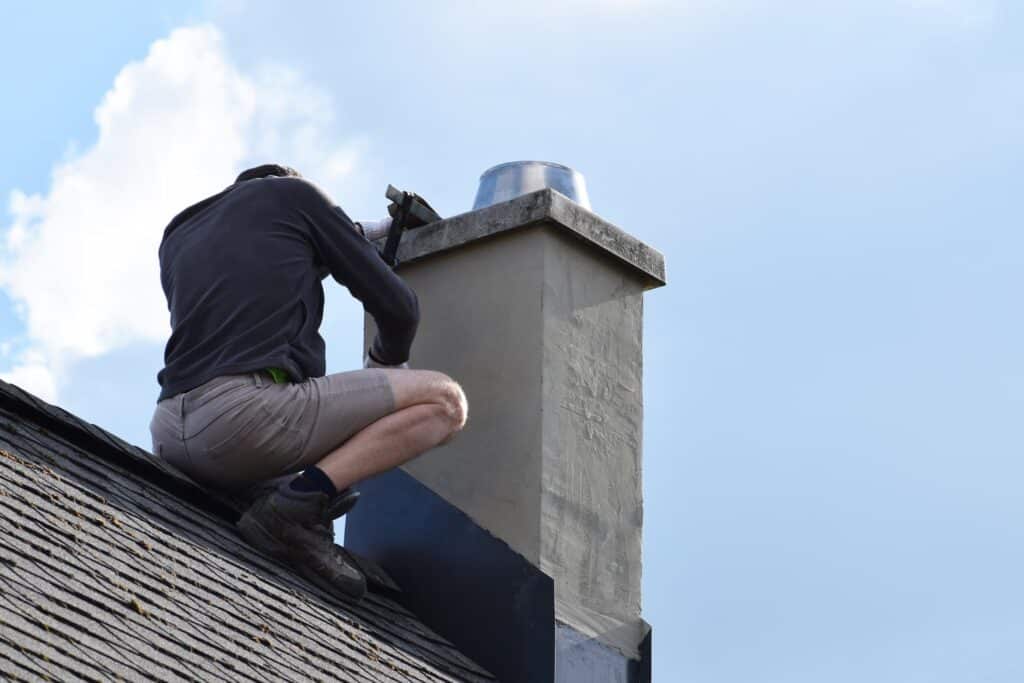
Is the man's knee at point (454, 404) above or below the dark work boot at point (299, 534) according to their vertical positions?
above

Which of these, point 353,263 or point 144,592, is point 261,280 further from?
point 144,592

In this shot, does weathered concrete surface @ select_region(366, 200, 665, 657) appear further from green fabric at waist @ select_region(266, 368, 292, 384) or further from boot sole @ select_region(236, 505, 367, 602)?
green fabric at waist @ select_region(266, 368, 292, 384)

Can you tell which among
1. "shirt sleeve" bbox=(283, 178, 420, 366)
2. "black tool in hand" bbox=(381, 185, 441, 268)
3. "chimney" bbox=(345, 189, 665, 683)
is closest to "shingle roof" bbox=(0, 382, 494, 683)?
"chimney" bbox=(345, 189, 665, 683)

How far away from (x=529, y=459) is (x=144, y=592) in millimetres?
1964

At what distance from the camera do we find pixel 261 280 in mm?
6320

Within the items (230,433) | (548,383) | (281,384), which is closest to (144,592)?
(230,433)

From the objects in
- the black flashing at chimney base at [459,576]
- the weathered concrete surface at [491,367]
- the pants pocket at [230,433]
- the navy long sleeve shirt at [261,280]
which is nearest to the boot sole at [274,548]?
the pants pocket at [230,433]

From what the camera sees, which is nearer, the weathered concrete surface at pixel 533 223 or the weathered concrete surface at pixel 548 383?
the weathered concrete surface at pixel 548 383

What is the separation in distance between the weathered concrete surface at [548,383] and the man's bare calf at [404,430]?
49 centimetres

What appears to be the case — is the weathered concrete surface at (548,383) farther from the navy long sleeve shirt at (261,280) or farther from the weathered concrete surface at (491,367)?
the navy long sleeve shirt at (261,280)

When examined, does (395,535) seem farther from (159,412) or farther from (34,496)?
(34,496)

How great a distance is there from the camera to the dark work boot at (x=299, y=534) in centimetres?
613

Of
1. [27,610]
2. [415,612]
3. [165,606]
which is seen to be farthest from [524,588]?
[27,610]

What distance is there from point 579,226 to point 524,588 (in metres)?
1.29
